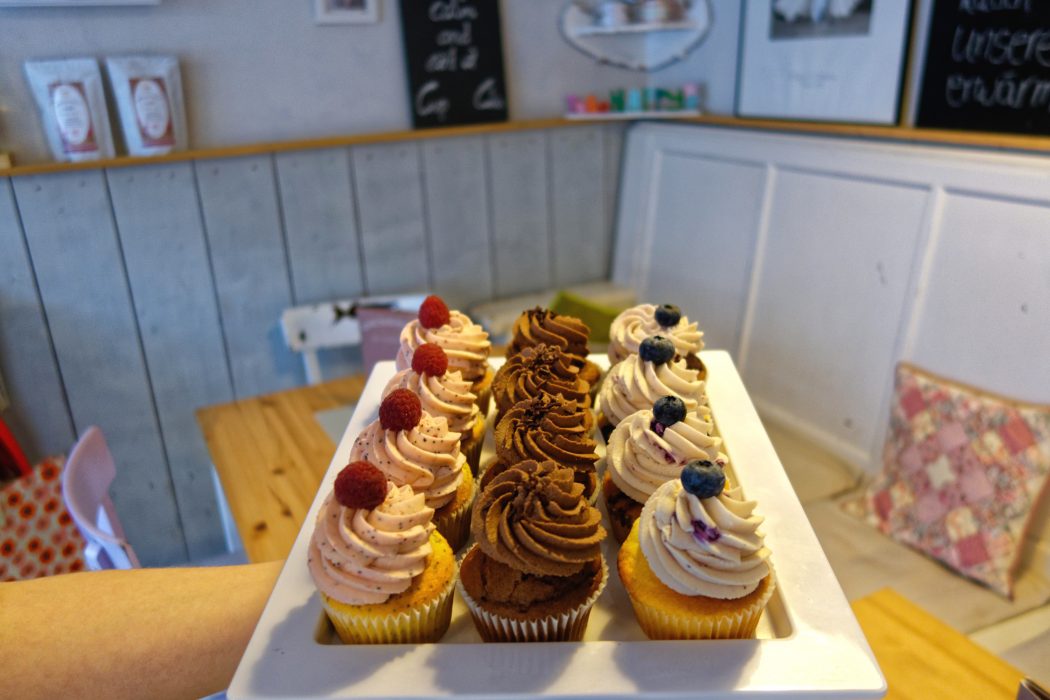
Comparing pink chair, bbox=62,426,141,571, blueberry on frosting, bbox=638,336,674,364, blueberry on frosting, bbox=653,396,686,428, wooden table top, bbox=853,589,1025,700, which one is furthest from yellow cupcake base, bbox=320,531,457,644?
pink chair, bbox=62,426,141,571

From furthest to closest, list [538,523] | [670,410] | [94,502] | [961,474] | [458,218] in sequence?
[458,218] → [961,474] → [94,502] → [670,410] → [538,523]

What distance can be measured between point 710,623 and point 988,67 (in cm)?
175

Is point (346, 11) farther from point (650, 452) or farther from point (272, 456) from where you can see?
point (650, 452)

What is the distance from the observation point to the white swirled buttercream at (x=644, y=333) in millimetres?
1317

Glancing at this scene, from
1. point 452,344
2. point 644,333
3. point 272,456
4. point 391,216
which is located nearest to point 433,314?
point 452,344

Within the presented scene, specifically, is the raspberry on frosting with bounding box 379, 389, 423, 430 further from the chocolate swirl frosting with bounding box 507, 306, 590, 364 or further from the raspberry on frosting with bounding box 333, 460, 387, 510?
the chocolate swirl frosting with bounding box 507, 306, 590, 364

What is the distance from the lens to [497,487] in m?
0.91

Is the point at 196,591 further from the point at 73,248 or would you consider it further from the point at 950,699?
the point at 73,248

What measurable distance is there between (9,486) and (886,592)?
192cm

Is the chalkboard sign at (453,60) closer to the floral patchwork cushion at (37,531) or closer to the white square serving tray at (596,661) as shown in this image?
the floral patchwork cushion at (37,531)

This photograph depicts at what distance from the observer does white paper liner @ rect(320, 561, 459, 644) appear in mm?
842

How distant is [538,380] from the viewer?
1178mm

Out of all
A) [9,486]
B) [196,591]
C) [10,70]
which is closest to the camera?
[196,591]

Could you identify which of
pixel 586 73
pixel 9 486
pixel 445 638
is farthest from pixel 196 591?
pixel 586 73
